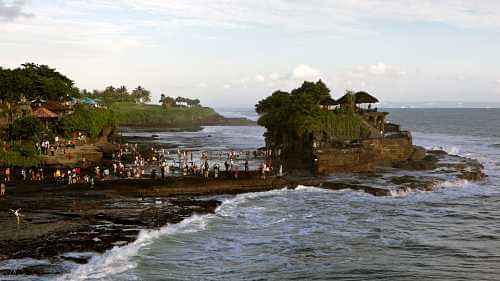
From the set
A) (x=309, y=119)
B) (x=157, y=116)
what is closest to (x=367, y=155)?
(x=309, y=119)

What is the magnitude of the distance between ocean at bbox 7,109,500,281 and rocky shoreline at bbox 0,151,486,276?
1.30 m

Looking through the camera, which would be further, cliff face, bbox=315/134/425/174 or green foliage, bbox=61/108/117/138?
green foliage, bbox=61/108/117/138

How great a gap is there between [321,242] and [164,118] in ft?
406

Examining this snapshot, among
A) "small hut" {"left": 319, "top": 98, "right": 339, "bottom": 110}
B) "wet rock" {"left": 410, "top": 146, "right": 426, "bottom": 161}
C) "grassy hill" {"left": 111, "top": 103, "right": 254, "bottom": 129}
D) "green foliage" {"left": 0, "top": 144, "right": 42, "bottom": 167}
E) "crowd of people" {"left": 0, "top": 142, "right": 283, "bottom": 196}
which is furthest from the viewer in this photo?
"grassy hill" {"left": 111, "top": 103, "right": 254, "bottom": 129}

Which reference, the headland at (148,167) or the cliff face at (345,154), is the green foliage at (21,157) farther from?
the cliff face at (345,154)

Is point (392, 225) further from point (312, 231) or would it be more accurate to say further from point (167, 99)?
point (167, 99)

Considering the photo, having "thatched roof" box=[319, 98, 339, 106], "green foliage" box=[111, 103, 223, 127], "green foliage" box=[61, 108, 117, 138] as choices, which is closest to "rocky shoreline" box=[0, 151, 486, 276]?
"thatched roof" box=[319, 98, 339, 106]

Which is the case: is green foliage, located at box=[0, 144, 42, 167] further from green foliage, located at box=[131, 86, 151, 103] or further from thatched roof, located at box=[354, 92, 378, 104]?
green foliage, located at box=[131, 86, 151, 103]

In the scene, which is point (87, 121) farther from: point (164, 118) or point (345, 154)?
point (164, 118)

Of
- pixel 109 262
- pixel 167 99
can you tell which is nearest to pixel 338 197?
pixel 109 262

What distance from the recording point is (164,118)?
150 m

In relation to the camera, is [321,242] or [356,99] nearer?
[321,242]

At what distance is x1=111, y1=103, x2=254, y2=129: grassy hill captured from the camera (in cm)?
13812

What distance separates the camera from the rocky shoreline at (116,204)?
86.2ft
